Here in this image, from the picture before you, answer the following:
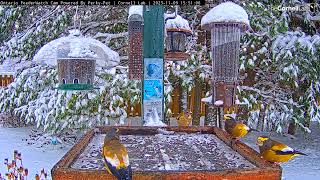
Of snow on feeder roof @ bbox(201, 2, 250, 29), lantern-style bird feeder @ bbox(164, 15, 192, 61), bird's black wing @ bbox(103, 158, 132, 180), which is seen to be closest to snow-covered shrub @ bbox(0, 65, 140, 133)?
lantern-style bird feeder @ bbox(164, 15, 192, 61)

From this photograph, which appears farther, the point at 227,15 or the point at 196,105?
the point at 196,105

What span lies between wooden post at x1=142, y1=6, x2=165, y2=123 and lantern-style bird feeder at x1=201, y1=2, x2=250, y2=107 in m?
0.52

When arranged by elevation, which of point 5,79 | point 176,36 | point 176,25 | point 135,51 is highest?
point 176,25

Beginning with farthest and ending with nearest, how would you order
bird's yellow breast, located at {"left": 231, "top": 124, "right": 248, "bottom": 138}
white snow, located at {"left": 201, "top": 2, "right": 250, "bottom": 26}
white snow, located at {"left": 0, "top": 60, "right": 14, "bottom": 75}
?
white snow, located at {"left": 0, "top": 60, "right": 14, "bottom": 75} < white snow, located at {"left": 201, "top": 2, "right": 250, "bottom": 26} < bird's yellow breast, located at {"left": 231, "top": 124, "right": 248, "bottom": 138}

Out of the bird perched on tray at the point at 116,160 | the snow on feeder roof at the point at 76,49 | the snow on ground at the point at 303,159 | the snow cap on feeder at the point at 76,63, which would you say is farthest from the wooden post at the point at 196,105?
the bird perched on tray at the point at 116,160

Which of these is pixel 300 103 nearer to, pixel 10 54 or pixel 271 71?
pixel 271 71

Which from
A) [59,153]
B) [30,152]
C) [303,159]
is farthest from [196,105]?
[30,152]

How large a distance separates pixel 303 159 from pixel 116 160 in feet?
25.7

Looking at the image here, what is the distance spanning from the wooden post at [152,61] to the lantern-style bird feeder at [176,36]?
0.37 m

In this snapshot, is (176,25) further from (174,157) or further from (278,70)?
(278,70)

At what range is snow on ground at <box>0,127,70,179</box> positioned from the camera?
7844mm

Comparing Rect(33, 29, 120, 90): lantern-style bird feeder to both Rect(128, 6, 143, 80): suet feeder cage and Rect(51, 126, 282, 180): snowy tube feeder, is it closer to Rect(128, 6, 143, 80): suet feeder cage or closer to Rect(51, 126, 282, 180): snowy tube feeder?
Rect(128, 6, 143, 80): suet feeder cage

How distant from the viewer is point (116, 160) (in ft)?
5.31

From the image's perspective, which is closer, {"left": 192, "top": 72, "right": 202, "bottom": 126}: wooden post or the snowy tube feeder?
the snowy tube feeder
